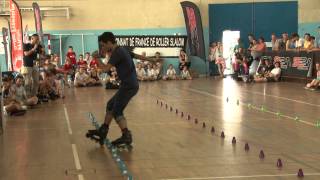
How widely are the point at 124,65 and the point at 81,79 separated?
1483 cm

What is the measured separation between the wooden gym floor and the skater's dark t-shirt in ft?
3.35

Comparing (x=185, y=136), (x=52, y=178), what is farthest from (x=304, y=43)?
(x=52, y=178)

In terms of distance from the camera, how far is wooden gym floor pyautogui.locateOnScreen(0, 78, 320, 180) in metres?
6.84

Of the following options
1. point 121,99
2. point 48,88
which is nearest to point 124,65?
point 121,99

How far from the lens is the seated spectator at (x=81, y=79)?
23125 mm

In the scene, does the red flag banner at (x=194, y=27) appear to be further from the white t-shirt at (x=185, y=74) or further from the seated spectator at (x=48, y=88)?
the seated spectator at (x=48, y=88)

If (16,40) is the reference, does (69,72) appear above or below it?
below

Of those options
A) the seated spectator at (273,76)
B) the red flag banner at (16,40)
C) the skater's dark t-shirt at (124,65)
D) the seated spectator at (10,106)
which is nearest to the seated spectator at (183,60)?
the seated spectator at (273,76)

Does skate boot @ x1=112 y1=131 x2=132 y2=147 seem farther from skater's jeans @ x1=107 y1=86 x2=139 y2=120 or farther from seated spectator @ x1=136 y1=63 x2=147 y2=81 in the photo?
seated spectator @ x1=136 y1=63 x2=147 y2=81

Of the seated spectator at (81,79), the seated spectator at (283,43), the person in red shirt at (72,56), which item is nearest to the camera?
the seated spectator at (81,79)

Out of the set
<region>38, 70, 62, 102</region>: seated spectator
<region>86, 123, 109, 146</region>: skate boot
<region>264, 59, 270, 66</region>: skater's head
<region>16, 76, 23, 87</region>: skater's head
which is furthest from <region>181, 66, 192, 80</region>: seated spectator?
<region>86, 123, 109, 146</region>: skate boot

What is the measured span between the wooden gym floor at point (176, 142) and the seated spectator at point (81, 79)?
24.8 ft

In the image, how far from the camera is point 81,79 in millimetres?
23156

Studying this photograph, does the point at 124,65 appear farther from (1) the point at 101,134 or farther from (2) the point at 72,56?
(2) the point at 72,56
